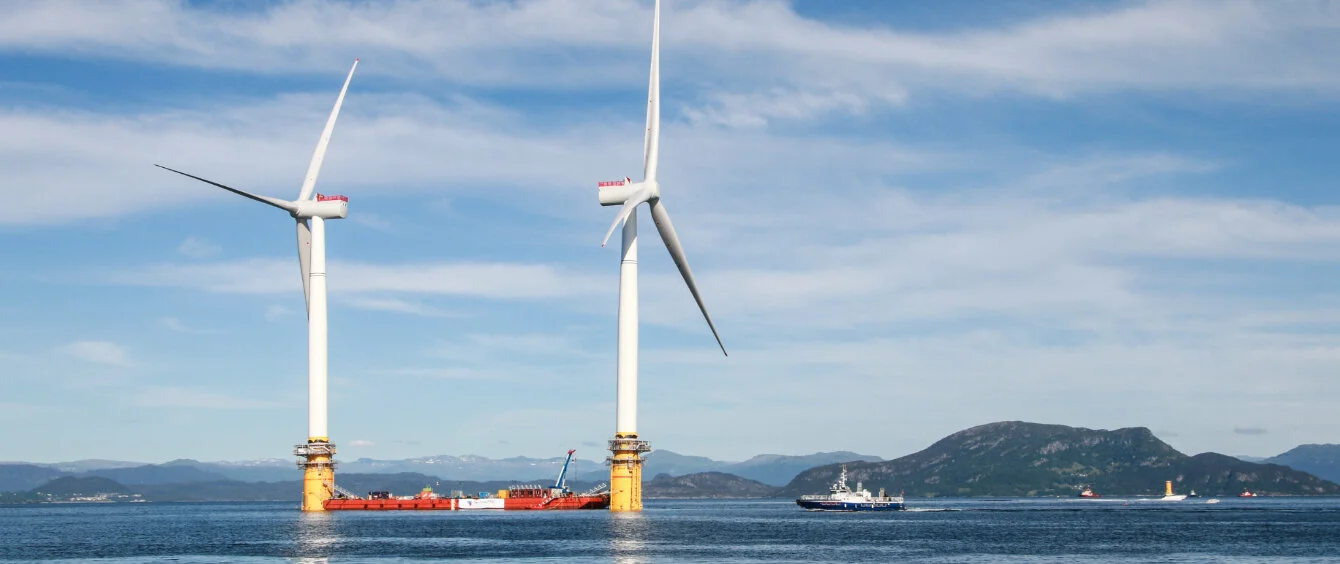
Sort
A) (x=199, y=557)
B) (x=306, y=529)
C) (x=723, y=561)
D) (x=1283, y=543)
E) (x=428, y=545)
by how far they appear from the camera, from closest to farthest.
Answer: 1. (x=723, y=561)
2. (x=199, y=557)
3. (x=428, y=545)
4. (x=1283, y=543)
5. (x=306, y=529)

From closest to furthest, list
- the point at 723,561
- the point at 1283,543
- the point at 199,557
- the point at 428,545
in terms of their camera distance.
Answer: the point at 723,561
the point at 199,557
the point at 428,545
the point at 1283,543

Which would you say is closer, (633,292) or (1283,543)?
(1283,543)

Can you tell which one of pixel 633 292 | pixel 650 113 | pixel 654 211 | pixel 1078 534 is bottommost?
pixel 1078 534

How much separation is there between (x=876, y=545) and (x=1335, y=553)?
51.3 meters

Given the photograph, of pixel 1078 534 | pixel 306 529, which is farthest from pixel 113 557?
pixel 1078 534

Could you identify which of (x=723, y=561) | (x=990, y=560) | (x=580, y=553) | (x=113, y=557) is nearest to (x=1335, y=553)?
(x=990, y=560)

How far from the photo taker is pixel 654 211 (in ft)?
655

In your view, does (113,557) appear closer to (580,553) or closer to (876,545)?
(580,553)

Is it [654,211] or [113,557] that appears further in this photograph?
[654,211]

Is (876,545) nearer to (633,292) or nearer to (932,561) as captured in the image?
(932,561)

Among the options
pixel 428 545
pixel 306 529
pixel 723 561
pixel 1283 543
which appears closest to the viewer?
pixel 723 561

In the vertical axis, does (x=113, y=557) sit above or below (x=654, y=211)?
below

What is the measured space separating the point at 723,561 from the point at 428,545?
140ft

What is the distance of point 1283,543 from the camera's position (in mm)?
173000
